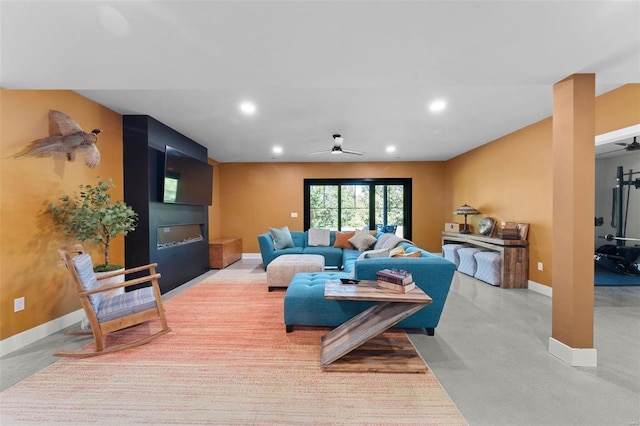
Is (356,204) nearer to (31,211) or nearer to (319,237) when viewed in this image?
(319,237)

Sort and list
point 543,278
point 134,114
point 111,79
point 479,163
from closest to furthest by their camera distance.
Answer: point 111,79 < point 134,114 < point 543,278 < point 479,163

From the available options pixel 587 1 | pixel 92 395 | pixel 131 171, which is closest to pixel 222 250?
pixel 131 171

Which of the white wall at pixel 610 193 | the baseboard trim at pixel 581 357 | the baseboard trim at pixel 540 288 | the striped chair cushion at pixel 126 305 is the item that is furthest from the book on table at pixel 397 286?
the white wall at pixel 610 193

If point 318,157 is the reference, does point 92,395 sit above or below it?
below

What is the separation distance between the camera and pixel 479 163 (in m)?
5.23

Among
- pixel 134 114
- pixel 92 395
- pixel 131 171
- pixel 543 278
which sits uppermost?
pixel 134 114

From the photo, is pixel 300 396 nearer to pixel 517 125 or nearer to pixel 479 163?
pixel 517 125

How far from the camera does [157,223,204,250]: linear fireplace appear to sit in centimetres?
404

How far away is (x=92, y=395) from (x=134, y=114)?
336 cm

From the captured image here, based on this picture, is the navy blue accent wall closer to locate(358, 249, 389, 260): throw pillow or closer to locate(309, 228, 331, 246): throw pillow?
locate(309, 228, 331, 246): throw pillow

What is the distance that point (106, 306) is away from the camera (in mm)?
2270

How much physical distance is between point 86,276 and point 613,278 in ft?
25.0

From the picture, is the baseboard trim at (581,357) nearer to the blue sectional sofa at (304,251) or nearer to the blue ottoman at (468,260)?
the blue ottoman at (468,260)

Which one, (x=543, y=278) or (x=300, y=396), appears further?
(x=543, y=278)
